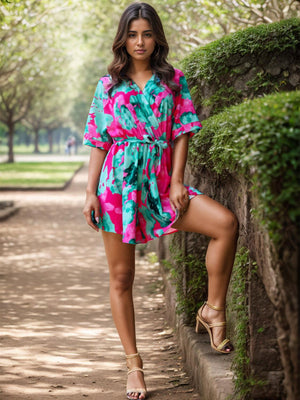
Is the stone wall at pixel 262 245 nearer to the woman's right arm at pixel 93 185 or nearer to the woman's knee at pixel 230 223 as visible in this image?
the woman's knee at pixel 230 223

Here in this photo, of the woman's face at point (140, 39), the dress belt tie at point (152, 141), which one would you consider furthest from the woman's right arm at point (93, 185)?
Answer: the woman's face at point (140, 39)

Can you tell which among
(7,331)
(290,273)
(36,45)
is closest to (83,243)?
(7,331)

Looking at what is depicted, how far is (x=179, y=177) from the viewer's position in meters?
3.65

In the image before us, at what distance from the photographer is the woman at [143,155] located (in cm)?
362

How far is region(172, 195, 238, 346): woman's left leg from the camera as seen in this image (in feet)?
11.4

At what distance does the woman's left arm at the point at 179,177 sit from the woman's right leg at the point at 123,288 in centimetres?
47

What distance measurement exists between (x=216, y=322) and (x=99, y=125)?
1.40m

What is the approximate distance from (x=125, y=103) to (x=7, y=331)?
2.92 meters

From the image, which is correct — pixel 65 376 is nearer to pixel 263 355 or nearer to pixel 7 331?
pixel 7 331

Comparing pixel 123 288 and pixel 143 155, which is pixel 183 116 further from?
pixel 123 288

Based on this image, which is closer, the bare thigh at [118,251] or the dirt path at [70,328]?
the bare thigh at [118,251]

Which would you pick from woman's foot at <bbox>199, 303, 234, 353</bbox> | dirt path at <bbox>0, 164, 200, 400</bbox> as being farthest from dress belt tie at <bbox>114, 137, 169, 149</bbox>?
dirt path at <bbox>0, 164, 200, 400</bbox>

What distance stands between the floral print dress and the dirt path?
4.07ft

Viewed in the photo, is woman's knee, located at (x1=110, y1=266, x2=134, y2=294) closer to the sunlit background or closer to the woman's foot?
the woman's foot
